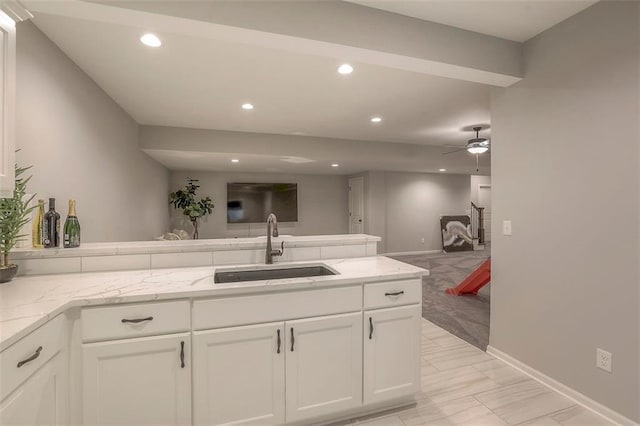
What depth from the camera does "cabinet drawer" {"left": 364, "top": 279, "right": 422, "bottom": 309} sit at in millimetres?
1722

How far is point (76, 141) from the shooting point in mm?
2457

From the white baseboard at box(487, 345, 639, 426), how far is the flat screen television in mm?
5572

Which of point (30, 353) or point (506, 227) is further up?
point (506, 227)

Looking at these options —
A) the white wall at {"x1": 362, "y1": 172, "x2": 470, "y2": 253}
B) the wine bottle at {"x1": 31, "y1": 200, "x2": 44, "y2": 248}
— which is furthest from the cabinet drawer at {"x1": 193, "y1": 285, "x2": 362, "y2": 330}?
the white wall at {"x1": 362, "y1": 172, "x2": 470, "y2": 253}

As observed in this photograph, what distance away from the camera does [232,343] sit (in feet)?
4.91

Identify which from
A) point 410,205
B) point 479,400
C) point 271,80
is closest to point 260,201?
point 410,205

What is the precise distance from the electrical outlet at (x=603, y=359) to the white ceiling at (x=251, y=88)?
237 centimetres

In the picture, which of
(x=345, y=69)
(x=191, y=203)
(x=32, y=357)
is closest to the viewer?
(x=32, y=357)

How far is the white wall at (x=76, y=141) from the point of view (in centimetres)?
191

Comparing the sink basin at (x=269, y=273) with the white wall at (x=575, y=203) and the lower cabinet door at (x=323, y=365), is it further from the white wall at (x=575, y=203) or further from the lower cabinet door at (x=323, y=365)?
the white wall at (x=575, y=203)

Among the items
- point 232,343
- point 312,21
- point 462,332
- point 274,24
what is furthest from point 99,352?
point 462,332

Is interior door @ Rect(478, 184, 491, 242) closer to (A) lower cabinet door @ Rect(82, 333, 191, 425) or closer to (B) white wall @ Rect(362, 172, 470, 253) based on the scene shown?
(B) white wall @ Rect(362, 172, 470, 253)

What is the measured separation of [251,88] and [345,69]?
994mm

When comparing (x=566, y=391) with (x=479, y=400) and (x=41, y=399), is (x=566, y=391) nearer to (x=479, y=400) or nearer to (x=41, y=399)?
(x=479, y=400)
